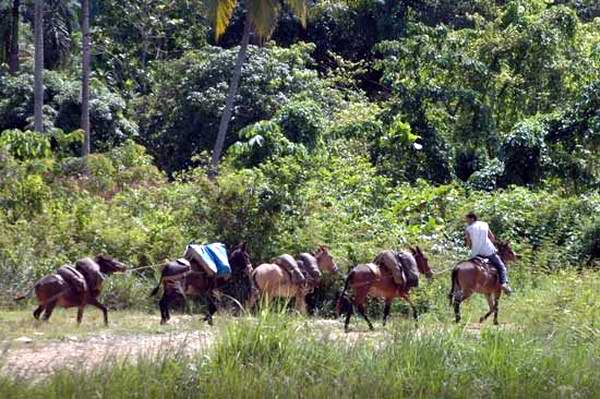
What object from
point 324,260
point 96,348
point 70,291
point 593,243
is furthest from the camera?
point 593,243

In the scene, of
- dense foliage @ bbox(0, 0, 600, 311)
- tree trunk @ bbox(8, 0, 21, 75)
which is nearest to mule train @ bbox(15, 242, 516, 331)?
dense foliage @ bbox(0, 0, 600, 311)

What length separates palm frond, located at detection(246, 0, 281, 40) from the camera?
2628cm

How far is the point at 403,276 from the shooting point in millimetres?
16469

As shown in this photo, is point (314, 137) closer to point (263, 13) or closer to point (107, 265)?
point (263, 13)

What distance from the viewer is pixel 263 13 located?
26328 millimetres

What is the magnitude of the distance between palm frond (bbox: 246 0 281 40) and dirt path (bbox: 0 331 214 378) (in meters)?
13.4

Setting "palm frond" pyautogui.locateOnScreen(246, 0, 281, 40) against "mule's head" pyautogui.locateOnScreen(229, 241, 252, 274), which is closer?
"mule's head" pyautogui.locateOnScreen(229, 241, 252, 274)

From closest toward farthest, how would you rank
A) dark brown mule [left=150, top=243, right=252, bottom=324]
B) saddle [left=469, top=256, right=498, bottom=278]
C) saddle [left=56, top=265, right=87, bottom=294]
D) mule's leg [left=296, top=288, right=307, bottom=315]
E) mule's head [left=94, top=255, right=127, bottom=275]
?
saddle [left=56, top=265, right=87, bottom=294] < dark brown mule [left=150, top=243, right=252, bottom=324] < mule's head [left=94, top=255, right=127, bottom=275] < mule's leg [left=296, top=288, right=307, bottom=315] < saddle [left=469, top=256, right=498, bottom=278]

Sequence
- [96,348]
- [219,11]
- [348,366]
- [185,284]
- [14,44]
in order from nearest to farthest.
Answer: [348,366] → [96,348] → [185,284] → [219,11] → [14,44]

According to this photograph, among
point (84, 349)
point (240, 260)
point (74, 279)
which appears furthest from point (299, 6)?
point (84, 349)

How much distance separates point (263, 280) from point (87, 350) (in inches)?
162

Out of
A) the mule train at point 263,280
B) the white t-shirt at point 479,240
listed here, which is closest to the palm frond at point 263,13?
the mule train at point 263,280

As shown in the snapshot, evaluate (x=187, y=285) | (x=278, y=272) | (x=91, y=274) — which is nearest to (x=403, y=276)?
(x=278, y=272)

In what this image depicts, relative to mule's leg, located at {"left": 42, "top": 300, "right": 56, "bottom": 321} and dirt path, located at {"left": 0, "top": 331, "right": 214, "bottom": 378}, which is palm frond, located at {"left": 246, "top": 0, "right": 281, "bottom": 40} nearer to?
mule's leg, located at {"left": 42, "top": 300, "right": 56, "bottom": 321}
